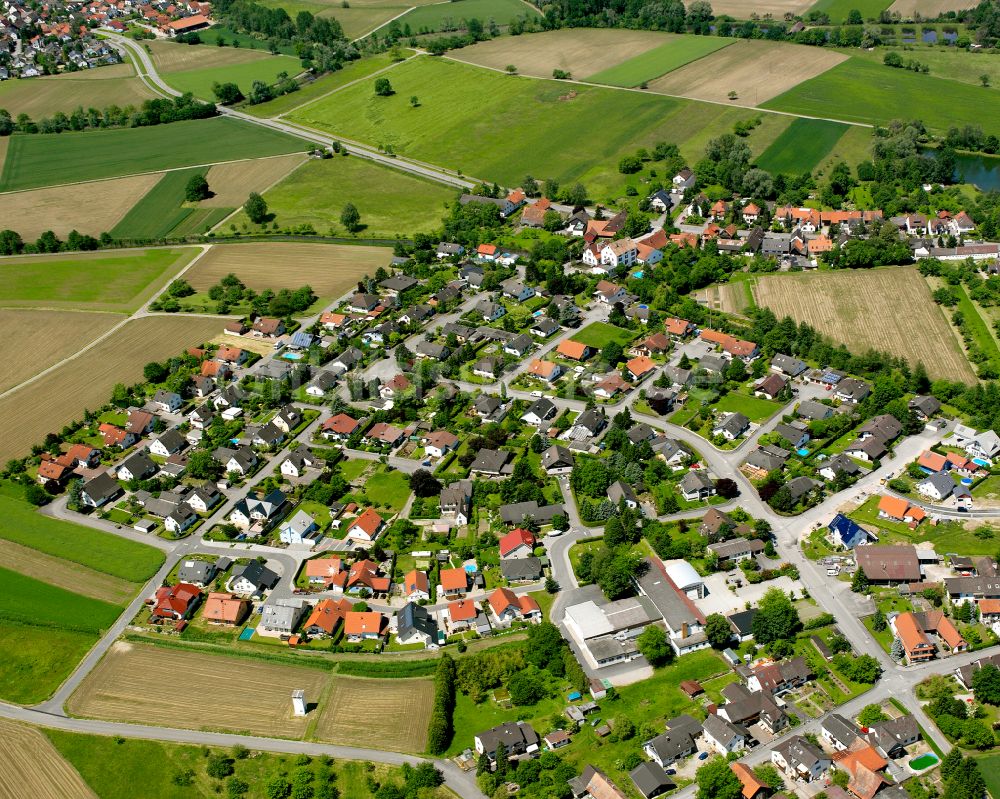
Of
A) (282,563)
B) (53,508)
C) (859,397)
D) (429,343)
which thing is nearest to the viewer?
(282,563)

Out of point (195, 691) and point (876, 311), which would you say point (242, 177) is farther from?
point (195, 691)

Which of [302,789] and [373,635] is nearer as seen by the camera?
[302,789]

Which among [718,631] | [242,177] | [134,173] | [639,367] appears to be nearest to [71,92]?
[134,173]

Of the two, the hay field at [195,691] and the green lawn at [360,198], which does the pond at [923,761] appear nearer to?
the hay field at [195,691]

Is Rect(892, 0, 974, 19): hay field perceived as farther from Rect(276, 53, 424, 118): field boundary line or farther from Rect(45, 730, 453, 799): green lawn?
Rect(45, 730, 453, 799): green lawn

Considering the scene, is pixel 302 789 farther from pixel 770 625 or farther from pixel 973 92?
pixel 973 92

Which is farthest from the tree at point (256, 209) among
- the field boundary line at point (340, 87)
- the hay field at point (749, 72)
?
the hay field at point (749, 72)

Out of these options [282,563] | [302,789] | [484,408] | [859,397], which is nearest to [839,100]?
[859,397]
